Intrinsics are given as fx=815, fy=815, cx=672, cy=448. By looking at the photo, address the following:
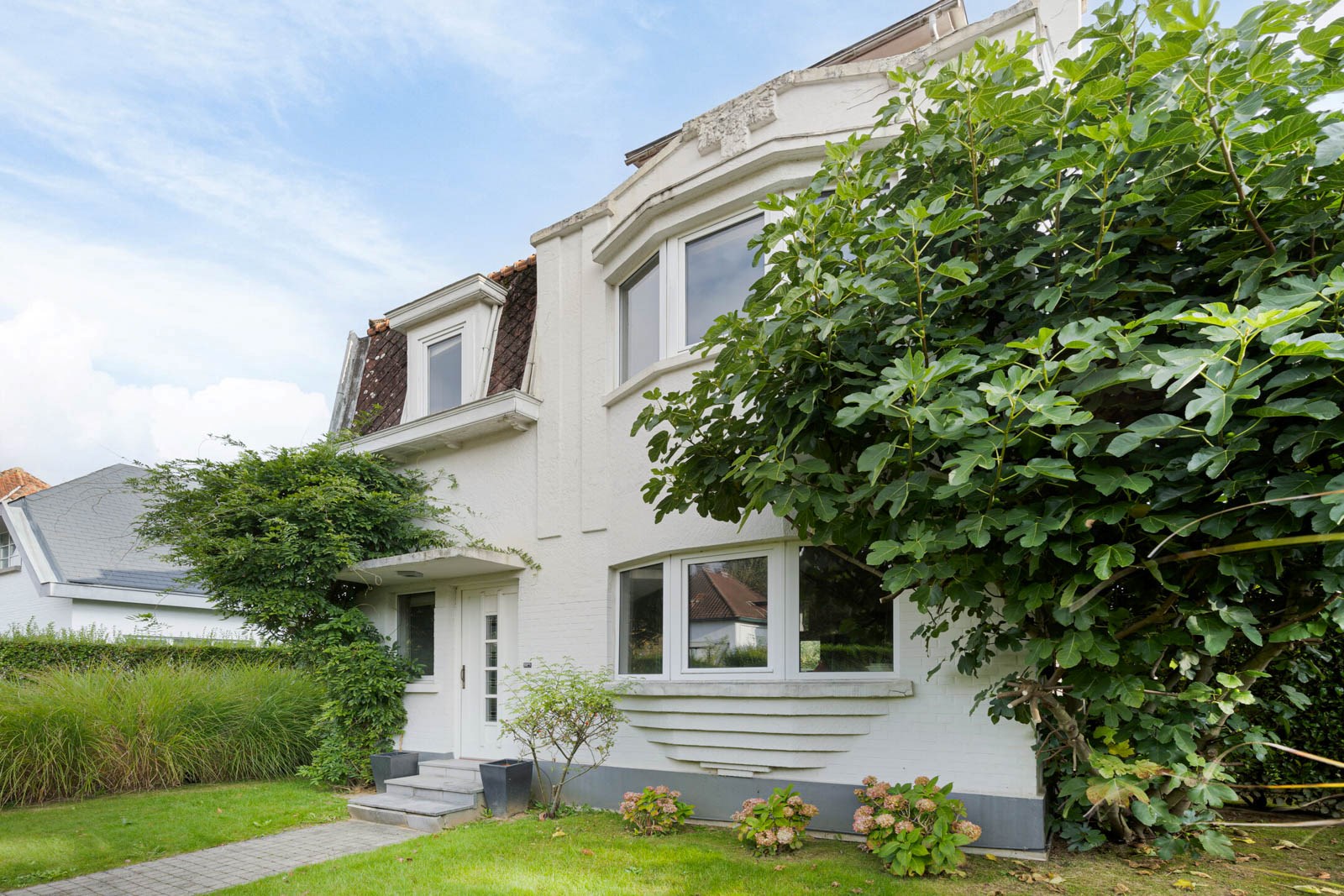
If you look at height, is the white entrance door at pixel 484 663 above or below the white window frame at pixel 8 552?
→ below

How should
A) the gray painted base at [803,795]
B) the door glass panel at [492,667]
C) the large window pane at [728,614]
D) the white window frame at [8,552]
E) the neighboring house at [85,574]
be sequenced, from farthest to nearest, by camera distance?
1. the white window frame at [8,552]
2. the neighboring house at [85,574]
3. the door glass panel at [492,667]
4. the large window pane at [728,614]
5. the gray painted base at [803,795]

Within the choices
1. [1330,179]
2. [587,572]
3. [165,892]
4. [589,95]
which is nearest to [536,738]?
[587,572]

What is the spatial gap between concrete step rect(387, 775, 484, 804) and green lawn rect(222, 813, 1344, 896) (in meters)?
1.39

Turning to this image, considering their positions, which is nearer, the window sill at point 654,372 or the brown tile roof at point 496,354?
the window sill at point 654,372

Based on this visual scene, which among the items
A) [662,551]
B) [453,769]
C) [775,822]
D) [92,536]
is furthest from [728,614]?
[92,536]

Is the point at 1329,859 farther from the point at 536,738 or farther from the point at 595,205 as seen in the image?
the point at 595,205

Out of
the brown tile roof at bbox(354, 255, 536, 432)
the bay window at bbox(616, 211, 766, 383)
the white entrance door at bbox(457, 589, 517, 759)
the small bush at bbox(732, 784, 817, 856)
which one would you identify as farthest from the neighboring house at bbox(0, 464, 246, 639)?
the small bush at bbox(732, 784, 817, 856)

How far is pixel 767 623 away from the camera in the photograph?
24.0 feet

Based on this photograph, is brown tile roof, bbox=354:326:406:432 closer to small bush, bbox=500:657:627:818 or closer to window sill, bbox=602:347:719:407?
window sill, bbox=602:347:719:407

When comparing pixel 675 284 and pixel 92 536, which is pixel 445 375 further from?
pixel 92 536

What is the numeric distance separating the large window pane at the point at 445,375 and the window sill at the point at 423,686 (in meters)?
3.62

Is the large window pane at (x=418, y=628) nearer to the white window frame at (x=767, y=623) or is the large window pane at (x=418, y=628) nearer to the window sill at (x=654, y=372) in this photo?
the white window frame at (x=767, y=623)

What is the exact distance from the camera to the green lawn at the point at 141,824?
677 cm

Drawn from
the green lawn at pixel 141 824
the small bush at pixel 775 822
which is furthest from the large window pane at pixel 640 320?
the green lawn at pixel 141 824
